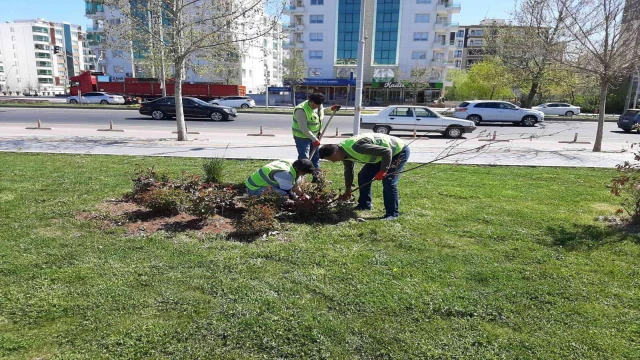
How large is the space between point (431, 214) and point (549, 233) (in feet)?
4.55

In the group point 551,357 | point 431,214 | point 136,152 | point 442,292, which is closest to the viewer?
point 551,357

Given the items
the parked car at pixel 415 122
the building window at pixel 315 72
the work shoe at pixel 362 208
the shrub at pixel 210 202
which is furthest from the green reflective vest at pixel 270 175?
the building window at pixel 315 72

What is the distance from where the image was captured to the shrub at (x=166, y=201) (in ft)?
15.4

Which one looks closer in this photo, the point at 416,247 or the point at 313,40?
the point at 416,247

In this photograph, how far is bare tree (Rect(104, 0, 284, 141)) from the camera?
428 inches

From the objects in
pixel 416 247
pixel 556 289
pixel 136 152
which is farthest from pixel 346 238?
pixel 136 152

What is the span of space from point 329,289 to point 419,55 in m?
55.6

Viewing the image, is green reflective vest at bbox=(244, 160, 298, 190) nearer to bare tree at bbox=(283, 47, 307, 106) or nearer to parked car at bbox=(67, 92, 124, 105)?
parked car at bbox=(67, 92, 124, 105)

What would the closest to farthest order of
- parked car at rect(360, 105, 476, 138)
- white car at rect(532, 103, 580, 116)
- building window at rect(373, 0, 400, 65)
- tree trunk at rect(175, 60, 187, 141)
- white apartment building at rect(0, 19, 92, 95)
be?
tree trunk at rect(175, 60, 187, 141), parked car at rect(360, 105, 476, 138), white car at rect(532, 103, 580, 116), building window at rect(373, 0, 400, 65), white apartment building at rect(0, 19, 92, 95)

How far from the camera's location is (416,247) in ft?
13.7

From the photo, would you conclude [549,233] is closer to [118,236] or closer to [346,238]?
[346,238]

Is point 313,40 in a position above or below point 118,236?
above

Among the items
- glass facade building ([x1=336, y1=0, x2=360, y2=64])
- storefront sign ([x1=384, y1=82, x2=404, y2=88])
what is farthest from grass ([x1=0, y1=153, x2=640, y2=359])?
glass facade building ([x1=336, y1=0, x2=360, y2=64])

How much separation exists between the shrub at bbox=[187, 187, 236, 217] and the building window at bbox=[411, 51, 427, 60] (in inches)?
2131
